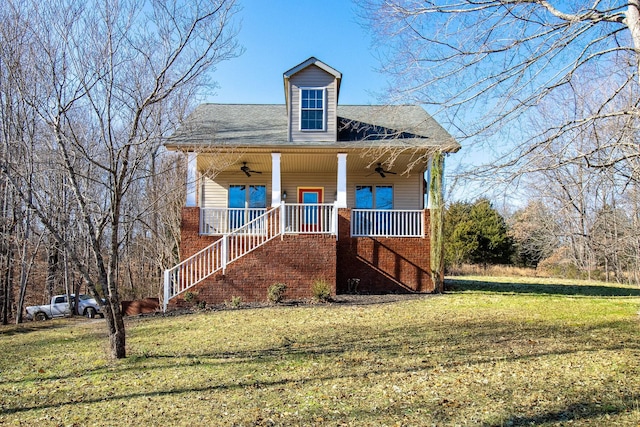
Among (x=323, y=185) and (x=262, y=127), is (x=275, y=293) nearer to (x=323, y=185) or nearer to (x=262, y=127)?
A: (x=323, y=185)

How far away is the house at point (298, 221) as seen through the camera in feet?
38.8

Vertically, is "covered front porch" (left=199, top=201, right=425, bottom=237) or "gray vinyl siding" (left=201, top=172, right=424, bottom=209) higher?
"gray vinyl siding" (left=201, top=172, right=424, bottom=209)

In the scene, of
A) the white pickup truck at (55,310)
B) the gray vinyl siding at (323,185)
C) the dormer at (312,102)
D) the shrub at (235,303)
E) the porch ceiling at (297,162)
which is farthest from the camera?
the white pickup truck at (55,310)

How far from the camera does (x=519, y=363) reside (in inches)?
228

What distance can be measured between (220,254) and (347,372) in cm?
712

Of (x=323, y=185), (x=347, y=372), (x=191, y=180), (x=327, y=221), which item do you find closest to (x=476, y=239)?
(x=323, y=185)

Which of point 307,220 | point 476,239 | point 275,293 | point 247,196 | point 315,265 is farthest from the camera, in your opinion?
point 476,239

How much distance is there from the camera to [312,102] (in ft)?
45.9

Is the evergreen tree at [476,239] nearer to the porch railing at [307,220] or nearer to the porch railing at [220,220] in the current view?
the porch railing at [307,220]

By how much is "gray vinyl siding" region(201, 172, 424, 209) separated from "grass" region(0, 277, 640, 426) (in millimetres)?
6665

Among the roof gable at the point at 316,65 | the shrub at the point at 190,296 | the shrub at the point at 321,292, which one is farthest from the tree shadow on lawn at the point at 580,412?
the roof gable at the point at 316,65

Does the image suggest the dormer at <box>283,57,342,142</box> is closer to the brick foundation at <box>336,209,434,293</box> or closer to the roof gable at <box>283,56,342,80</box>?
the roof gable at <box>283,56,342,80</box>

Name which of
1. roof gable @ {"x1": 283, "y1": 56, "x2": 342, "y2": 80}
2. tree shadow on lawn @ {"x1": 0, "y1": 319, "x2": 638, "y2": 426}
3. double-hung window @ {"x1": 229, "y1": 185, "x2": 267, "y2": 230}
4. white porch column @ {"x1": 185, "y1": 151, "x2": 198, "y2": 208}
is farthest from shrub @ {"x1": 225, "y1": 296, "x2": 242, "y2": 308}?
roof gable @ {"x1": 283, "y1": 56, "x2": 342, "y2": 80}

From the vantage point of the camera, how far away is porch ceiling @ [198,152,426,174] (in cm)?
1358
